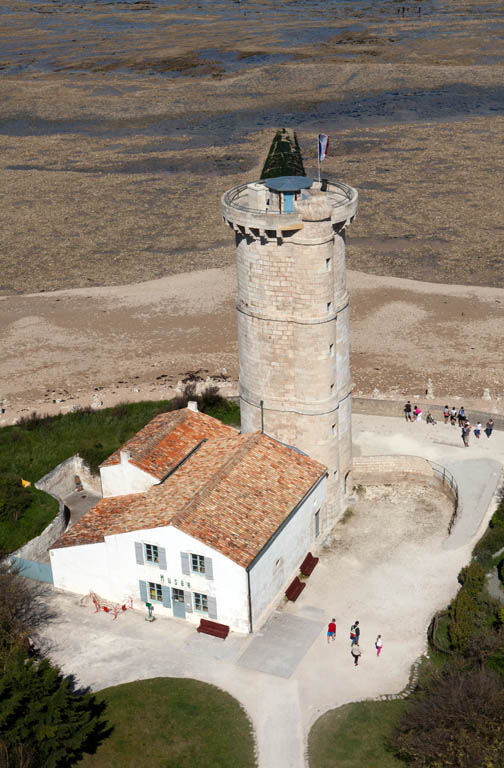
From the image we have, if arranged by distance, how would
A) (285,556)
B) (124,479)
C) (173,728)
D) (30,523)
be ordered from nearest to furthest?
(173,728)
(285,556)
(124,479)
(30,523)

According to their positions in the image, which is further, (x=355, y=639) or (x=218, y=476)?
(x=218, y=476)

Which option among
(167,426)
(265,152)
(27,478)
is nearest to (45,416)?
(27,478)

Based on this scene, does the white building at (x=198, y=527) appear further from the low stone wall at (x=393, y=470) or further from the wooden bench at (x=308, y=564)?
the low stone wall at (x=393, y=470)

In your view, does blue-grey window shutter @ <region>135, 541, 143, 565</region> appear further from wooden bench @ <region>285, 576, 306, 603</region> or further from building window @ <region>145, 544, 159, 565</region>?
wooden bench @ <region>285, 576, 306, 603</region>

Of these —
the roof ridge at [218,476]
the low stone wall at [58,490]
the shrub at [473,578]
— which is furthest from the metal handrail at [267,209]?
the low stone wall at [58,490]

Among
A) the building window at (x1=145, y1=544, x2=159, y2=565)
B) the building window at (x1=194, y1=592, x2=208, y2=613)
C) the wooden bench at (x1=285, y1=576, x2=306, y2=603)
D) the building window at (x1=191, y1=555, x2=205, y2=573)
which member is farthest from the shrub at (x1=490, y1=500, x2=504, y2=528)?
the building window at (x1=145, y1=544, x2=159, y2=565)

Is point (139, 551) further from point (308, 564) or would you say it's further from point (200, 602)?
point (308, 564)

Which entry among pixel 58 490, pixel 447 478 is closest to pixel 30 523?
pixel 58 490
